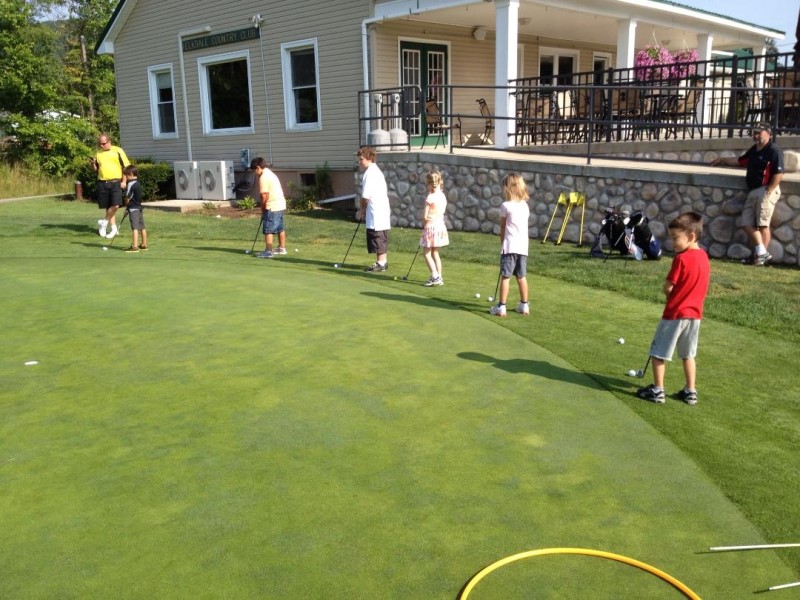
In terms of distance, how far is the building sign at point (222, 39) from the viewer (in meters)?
19.2

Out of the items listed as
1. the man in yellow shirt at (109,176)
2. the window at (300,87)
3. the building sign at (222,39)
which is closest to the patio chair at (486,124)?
the window at (300,87)

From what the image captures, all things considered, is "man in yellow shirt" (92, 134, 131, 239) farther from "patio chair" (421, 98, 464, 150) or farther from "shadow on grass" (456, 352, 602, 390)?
"shadow on grass" (456, 352, 602, 390)

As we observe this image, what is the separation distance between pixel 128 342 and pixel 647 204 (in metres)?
7.97

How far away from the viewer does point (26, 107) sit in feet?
91.4

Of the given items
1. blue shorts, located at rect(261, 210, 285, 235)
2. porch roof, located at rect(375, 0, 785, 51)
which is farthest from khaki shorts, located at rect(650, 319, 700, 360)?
porch roof, located at rect(375, 0, 785, 51)

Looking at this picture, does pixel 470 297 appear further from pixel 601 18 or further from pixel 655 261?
pixel 601 18

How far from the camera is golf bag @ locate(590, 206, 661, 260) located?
1061cm

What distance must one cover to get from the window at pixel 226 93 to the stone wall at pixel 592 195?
646 cm

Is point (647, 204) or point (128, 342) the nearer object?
point (128, 342)

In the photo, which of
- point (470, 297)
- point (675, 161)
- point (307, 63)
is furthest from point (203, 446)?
point (307, 63)

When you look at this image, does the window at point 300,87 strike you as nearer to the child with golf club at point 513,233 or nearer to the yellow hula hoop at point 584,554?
the child with golf club at point 513,233

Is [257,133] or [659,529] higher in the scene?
[257,133]

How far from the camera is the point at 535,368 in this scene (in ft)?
19.6

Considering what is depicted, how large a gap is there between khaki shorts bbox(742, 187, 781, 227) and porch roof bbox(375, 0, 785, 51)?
696 centimetres
